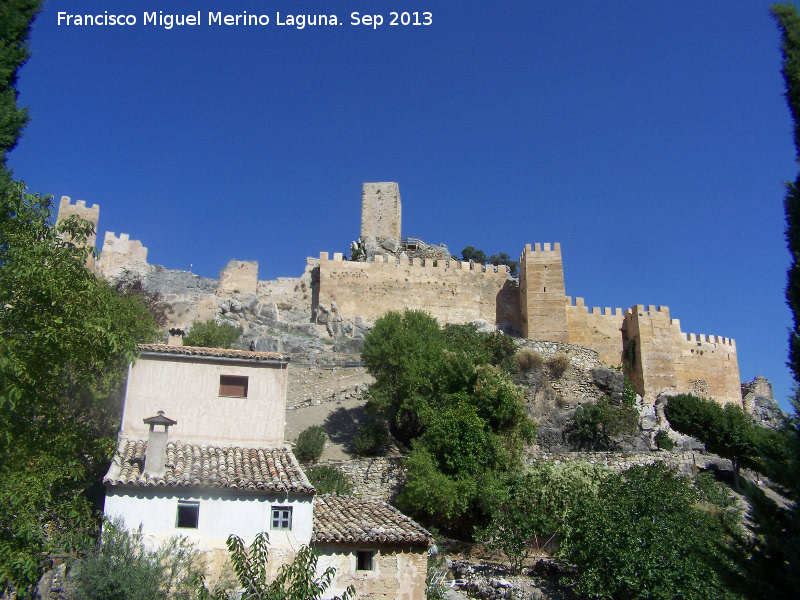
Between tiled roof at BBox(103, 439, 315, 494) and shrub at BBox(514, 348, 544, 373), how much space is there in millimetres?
19752

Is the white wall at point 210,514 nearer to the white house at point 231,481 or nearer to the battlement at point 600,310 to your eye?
the white house at point 231,481

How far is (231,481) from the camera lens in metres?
13.7

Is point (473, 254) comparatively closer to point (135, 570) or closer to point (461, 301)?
point (461, 301)

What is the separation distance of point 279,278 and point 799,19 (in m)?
43.9

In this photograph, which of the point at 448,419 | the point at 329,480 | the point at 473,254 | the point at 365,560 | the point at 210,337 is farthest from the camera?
the point at 473,254

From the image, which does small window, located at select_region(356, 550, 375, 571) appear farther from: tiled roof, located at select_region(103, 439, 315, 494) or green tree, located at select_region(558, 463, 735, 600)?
green tree, located at select_region(558, 463, 735, 600)

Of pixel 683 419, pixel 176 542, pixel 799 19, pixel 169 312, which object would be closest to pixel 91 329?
pixel 176 542

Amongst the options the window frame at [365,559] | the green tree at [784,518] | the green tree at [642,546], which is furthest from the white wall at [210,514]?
the green tree at [784,518]

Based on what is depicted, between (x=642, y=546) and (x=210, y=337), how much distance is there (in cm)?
2448

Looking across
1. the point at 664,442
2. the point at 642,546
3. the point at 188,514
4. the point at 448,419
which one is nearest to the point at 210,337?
the point at 448,419

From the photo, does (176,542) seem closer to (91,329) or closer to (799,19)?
(91,329)

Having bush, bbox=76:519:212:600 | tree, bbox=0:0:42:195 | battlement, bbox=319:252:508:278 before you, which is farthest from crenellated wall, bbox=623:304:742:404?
tree, bbox=0:0:42:195

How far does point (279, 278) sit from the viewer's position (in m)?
50.0

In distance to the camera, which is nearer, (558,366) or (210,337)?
(210,337)
